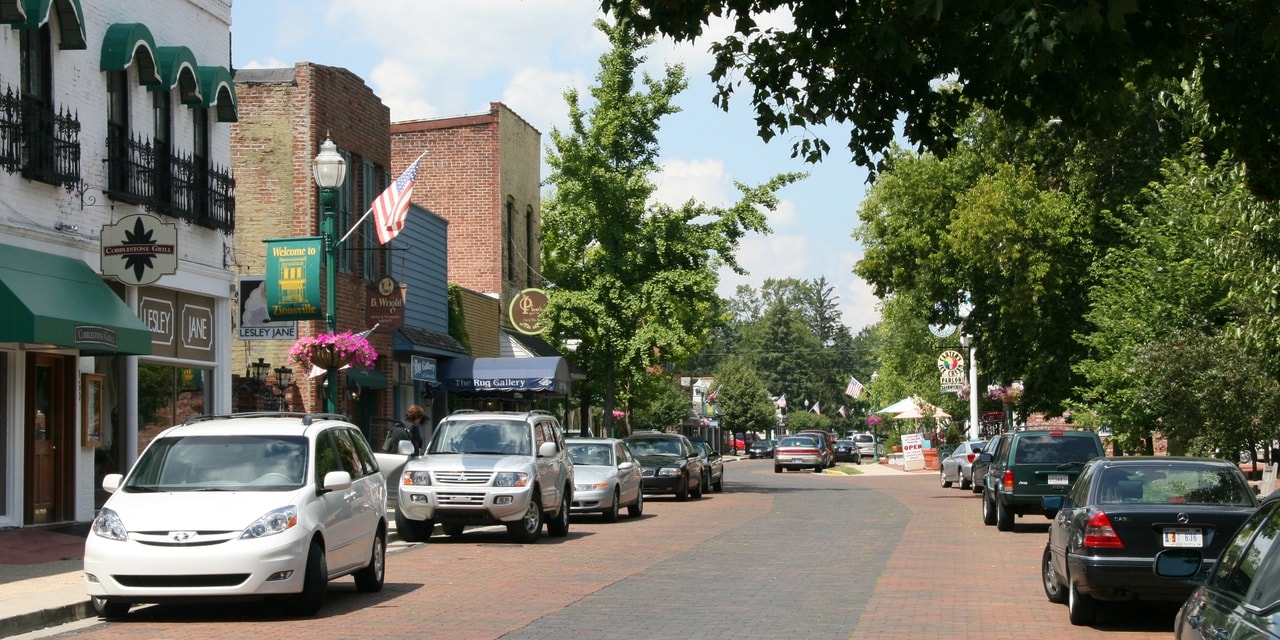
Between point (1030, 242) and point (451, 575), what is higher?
point (1030, 242)

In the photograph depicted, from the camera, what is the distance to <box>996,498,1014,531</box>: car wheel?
25.2m

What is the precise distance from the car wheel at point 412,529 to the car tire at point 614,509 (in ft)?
18.4

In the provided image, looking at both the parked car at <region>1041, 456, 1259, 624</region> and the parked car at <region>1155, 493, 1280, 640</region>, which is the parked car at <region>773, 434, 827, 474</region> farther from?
the parked car at <region>1155, 493, 1280, 640</region>

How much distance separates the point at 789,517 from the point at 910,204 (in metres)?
14.4

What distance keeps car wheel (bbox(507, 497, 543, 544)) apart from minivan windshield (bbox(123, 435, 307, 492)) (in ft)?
25.4

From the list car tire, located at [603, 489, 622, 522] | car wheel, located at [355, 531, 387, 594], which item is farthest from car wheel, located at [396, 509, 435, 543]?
car wheel, located at [355, 531, 387, 594]

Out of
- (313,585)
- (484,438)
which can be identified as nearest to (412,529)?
(484,438)

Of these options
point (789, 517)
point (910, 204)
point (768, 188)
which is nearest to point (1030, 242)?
point (910, 204)

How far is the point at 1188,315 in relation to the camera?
2925 cm

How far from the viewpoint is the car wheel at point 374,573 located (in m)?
14.8

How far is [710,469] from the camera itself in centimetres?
4016

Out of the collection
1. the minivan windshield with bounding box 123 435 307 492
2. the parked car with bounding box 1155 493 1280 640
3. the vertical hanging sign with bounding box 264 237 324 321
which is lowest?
the parked car with bounding box 1155 493 1280 640

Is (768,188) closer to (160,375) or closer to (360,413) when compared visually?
(360,413)

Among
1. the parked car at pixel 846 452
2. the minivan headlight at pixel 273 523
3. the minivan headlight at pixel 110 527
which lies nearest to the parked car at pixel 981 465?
the minivan headlight at pixel 273 523
